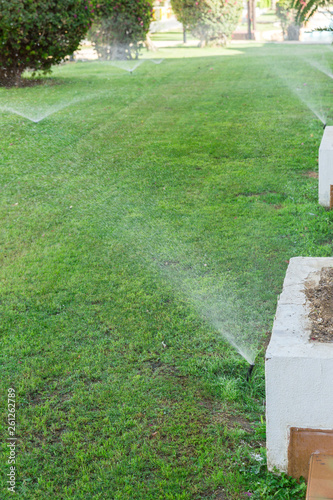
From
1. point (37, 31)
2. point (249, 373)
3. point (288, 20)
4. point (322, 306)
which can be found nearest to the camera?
point (322, 306)

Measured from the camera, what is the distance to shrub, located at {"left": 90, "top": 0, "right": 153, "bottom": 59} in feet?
49.2

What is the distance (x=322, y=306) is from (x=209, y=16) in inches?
760

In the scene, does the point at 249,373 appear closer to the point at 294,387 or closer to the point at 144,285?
the point at 294,387

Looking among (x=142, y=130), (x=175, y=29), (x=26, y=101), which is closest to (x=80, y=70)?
(x=26, y=101)

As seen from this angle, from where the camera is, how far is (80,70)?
48.0ft

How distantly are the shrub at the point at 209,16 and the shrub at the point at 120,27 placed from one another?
13.5ft

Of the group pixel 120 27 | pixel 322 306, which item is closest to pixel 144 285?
pixel 322 306

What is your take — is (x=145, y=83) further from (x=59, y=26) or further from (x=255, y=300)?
(x=255, y=300)

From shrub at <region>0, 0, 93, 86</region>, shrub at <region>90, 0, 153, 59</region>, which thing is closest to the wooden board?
shrub at <region>0, 0, 93, 86</region>

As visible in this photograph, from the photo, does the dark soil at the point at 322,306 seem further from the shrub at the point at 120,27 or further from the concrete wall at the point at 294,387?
the shrub at the point at 120,27

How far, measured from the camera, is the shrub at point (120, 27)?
49.2 feet

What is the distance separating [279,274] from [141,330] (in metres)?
1.15

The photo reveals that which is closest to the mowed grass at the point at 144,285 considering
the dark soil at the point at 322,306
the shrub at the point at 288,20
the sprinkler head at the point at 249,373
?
the sprinkler head at the point at 249,373

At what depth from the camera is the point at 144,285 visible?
12.9ft
